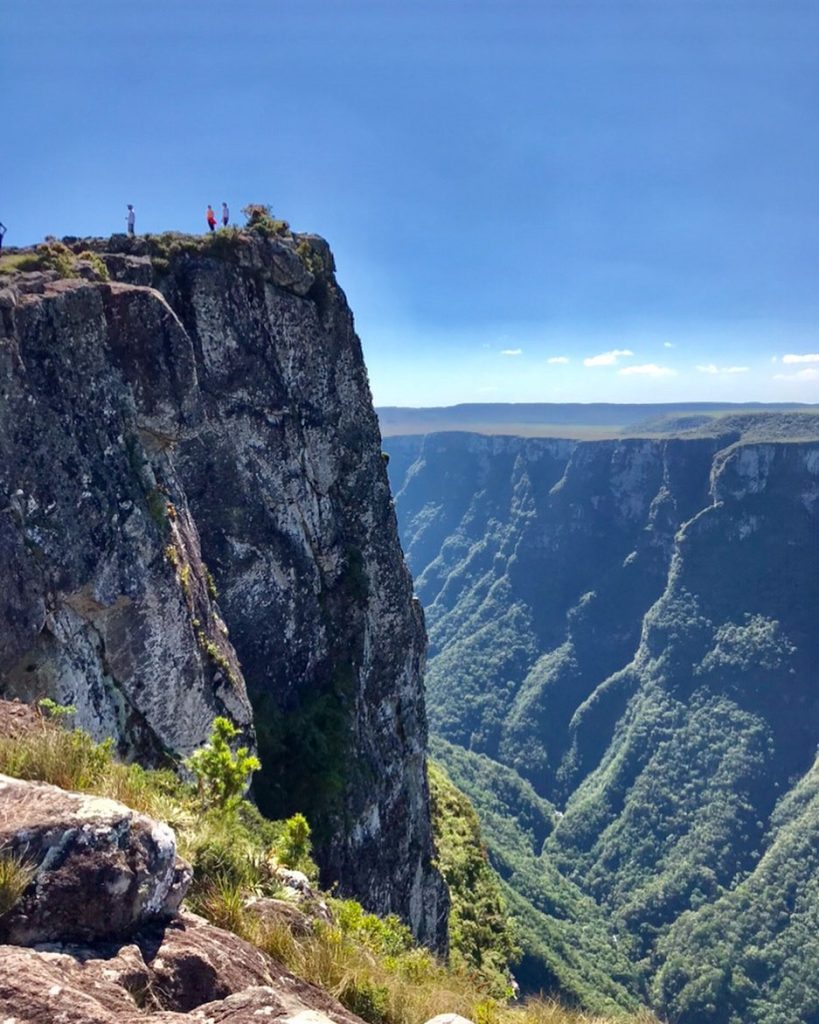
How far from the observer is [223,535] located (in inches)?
950

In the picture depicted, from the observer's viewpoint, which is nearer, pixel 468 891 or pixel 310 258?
pixel 310 258

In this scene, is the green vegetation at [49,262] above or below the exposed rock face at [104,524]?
above

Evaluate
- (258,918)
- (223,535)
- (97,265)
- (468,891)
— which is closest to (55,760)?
(258,918)

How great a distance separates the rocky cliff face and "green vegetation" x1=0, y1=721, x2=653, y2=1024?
266 inches

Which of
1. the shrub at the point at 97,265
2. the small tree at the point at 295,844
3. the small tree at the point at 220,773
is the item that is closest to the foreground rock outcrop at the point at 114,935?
the small tree at the point at 220,773

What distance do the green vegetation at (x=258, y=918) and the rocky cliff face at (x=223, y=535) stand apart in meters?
6.75

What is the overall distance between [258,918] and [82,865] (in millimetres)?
2186

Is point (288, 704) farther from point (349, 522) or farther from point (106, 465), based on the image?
point (106, 465)

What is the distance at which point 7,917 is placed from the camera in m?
5.02

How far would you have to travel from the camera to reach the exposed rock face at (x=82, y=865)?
205 inches

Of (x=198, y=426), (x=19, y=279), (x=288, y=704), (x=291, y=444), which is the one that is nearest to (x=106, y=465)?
(x=198, y=426)

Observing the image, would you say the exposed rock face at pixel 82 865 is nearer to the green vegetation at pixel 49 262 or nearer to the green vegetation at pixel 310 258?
the green vegetation at pixel 49 262

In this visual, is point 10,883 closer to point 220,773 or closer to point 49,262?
point 220,773

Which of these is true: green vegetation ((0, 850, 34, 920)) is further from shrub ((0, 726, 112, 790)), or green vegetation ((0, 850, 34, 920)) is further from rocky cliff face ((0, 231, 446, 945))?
rocky cliff face ((0, 231, 446, 945))
